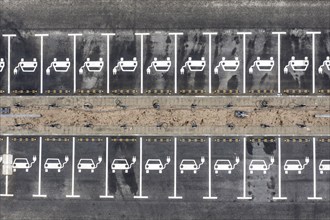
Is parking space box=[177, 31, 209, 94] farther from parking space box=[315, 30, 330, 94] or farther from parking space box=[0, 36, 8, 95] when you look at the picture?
parking space box=[0, 36, 8, 95]

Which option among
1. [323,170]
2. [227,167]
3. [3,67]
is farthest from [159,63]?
[323,170]

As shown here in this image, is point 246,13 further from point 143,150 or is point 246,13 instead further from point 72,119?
point 72,119

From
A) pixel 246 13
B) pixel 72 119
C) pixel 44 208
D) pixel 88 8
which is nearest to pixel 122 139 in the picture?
pixel 72 119

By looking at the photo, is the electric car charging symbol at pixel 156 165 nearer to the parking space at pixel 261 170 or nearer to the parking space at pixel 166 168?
the parking space at pixel 166 168

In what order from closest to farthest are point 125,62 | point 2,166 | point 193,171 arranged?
point 193,171
point 125,62
point 2,166

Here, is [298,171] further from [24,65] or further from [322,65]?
[24,65]

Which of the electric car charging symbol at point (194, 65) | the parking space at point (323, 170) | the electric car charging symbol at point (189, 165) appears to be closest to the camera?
the parking space at point (323, 170)

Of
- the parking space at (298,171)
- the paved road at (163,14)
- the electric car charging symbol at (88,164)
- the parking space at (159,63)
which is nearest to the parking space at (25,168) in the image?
the electric car charging symbol at (88,164)

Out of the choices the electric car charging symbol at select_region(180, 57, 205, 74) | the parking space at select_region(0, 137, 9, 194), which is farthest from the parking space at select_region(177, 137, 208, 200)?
the parking space at select_region(0, 137, 9, 194)
